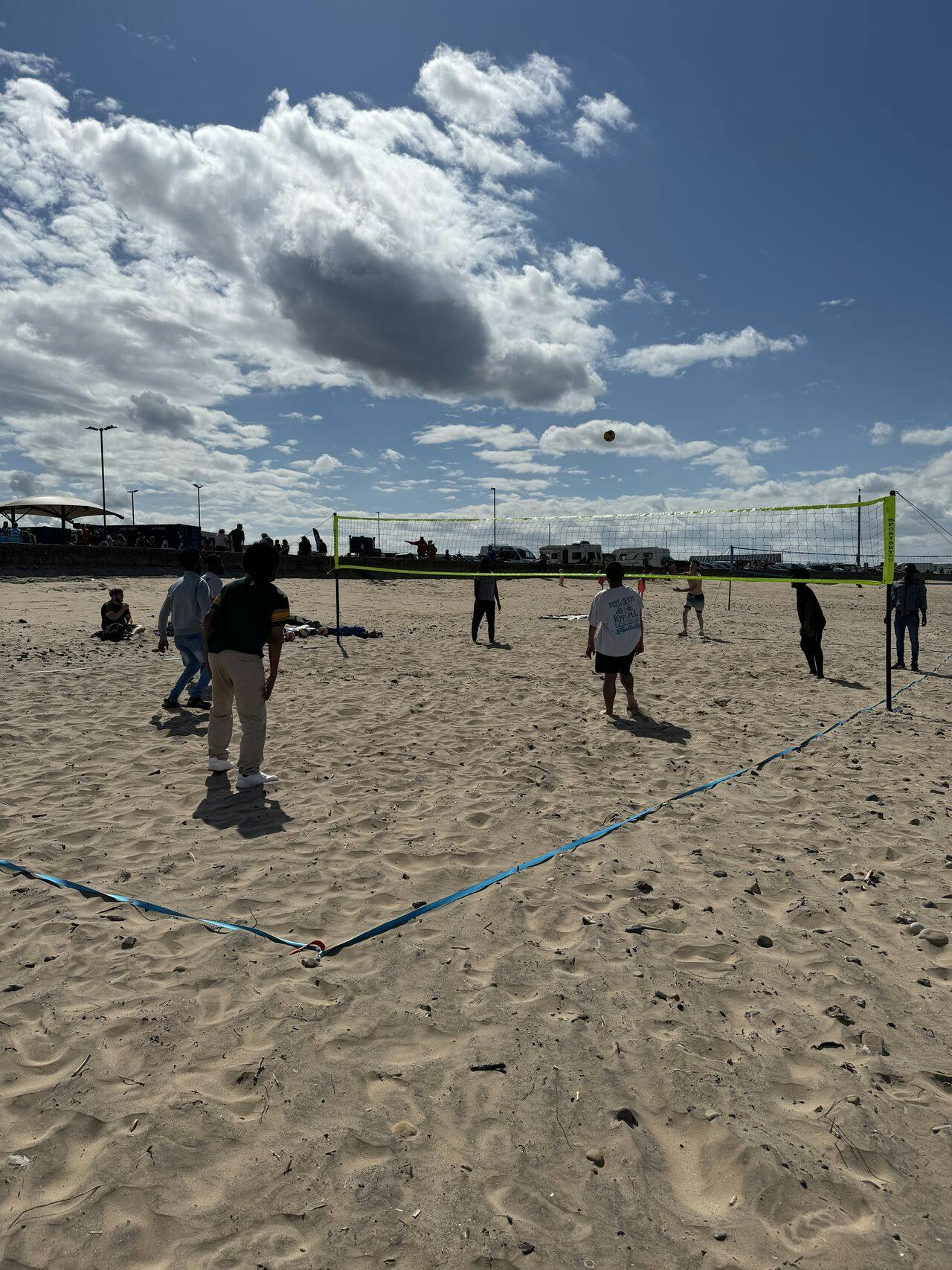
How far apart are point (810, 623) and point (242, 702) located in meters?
7.99

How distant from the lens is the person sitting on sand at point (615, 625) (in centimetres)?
708

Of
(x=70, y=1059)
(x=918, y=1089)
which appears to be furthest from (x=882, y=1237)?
(x=70, y=1059)

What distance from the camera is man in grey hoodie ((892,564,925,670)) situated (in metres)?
Result: 10.1

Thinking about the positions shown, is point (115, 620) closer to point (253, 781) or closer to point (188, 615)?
point (188, 615)

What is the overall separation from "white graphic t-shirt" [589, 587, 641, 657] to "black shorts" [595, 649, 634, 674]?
0.04 m

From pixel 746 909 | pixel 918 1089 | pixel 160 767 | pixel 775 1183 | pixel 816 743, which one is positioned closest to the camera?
pixel 775 1183

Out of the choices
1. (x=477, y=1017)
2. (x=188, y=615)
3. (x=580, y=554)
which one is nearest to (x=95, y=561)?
(x=188, y=615)

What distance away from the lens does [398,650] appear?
→ 1198cm

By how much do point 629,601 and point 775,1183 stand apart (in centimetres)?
553

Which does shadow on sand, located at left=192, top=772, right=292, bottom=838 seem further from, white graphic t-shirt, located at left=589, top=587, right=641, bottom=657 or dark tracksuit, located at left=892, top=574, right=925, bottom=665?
dark tracksuit, located at left=892, top=574, right=925, bottom=665

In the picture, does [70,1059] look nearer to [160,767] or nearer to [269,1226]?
[269,1226]

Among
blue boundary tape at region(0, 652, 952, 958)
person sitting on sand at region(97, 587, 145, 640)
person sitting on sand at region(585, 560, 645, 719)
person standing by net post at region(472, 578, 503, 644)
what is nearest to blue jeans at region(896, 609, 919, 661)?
person sitting on sand at region(585, 560, 645, 719)

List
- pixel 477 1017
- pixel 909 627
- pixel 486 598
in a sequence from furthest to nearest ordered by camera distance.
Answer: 1. pixel 486 598
2. pixel 909 627
3. pixel 477 1017

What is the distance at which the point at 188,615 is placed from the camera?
717 cm
